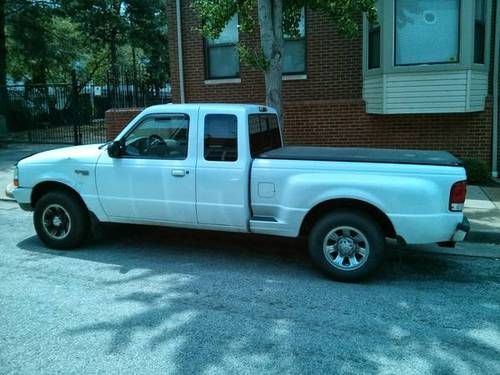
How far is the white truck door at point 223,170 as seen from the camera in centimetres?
552

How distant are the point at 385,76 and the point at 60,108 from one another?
41.4 feet

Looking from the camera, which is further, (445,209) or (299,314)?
(445,209)

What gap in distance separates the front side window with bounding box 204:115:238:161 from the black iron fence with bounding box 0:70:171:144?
983 centimetres

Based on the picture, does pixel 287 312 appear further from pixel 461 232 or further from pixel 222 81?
pixel 222 81

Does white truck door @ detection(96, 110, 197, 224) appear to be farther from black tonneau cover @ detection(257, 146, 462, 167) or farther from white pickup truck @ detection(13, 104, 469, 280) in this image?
black tonneau cover @ detection(257, 146, 462, 167)

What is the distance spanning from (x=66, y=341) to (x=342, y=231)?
2781 millimetres

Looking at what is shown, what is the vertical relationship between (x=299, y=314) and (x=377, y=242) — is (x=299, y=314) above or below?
below

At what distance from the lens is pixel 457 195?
4.93m

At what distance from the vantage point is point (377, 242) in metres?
5.09

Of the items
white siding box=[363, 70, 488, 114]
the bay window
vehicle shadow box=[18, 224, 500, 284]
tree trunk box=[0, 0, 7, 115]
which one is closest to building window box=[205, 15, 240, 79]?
the bay window

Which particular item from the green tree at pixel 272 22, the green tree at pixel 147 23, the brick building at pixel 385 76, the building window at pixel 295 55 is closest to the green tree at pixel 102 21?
the green tree at pixel 147 23

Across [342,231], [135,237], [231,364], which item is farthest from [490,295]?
[135,237]

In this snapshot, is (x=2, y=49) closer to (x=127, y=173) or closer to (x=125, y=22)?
(x=125, y=22)

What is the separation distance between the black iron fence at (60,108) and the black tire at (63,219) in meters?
8.94
